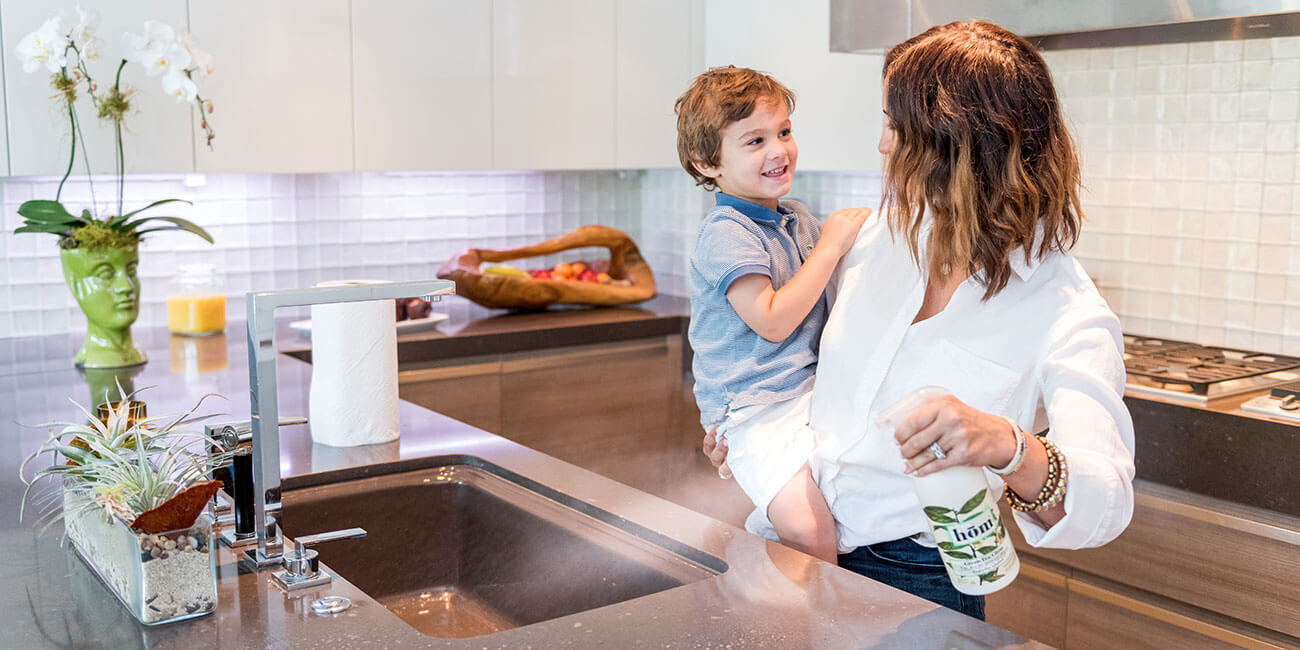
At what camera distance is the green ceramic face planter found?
8.46 feet

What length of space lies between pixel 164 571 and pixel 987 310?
3.03 feet

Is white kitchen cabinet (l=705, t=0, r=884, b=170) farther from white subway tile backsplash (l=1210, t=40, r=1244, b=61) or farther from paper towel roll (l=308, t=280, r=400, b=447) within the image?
paper towel roll (l=308, t=280, r=400, b=447)

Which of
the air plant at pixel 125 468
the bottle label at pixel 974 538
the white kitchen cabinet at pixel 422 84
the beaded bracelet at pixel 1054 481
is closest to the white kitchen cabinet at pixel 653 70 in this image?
the white kitchen cabinet at pixel 422 84

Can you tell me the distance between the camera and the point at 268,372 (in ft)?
4.37

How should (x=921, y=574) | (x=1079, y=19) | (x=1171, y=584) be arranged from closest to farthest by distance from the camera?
(x=921, y=574)
(x=1079, y=19)
(x=1171, y=584)

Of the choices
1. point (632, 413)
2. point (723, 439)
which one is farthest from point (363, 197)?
point (723, 439)

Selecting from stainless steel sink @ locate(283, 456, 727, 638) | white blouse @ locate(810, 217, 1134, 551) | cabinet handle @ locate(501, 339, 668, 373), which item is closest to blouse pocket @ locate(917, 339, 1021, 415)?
white blouse @ locate(810, 217, 1134, 551)

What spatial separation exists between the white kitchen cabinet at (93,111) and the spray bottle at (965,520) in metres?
2.25

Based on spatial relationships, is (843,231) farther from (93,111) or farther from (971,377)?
(93,111)

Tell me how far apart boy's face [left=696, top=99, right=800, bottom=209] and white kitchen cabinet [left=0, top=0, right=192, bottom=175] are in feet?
5.42

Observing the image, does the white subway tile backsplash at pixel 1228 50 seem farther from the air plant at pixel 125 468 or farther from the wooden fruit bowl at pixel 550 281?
the air plant at pixel 125 468

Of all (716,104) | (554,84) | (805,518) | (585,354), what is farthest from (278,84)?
(805,518)

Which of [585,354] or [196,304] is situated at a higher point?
[196,304]

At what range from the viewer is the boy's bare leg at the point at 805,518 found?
59.3 inches
